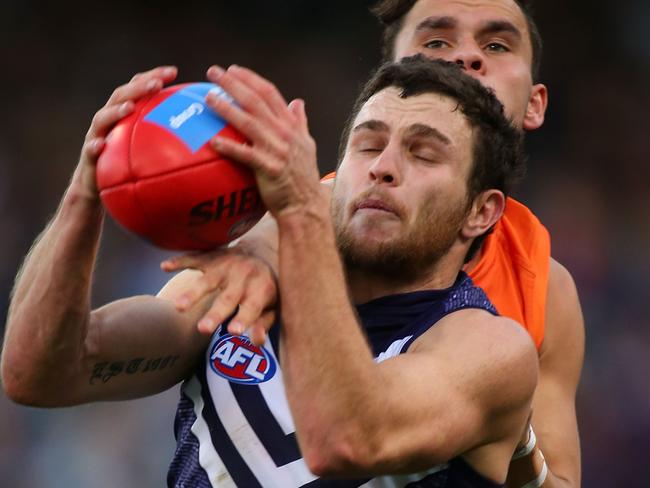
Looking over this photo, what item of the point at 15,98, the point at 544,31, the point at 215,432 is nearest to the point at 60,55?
the point at 15,98

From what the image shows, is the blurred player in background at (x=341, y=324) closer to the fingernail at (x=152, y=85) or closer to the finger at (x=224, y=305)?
the fingernail at (x=152, y=85)

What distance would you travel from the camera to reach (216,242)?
3021 mm

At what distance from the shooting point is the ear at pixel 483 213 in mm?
3928

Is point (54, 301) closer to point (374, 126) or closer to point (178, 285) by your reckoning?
point (178, 285)

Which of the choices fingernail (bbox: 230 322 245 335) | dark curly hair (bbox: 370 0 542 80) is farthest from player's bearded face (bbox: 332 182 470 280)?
dark curly hair (bbox: 370 0 542 80)

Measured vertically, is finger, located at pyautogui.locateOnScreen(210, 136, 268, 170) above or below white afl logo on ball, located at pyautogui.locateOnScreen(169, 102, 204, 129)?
below

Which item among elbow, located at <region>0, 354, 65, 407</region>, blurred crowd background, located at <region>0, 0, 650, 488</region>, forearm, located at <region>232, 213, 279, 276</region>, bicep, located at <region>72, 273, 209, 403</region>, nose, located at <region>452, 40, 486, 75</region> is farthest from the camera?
blurred crowd background, located at <region>0, 0, 650, 488</region>

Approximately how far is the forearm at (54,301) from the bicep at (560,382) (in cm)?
232

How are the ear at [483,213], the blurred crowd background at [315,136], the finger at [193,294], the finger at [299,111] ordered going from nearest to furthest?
the finger at [193,294] < the finger at [299,111] < the ear at [483,213] < the blurred crowd background at [315,136]

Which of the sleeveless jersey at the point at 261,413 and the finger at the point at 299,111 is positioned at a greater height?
the finger at the point at 299,111

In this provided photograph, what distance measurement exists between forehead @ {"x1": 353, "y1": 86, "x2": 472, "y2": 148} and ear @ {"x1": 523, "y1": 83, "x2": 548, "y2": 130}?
1.67 metres

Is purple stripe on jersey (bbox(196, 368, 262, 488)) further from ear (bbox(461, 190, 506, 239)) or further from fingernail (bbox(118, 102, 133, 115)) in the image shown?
fingernail (bbox(118, 102, 133, 115))

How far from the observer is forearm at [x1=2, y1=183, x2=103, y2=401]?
3.24 meters

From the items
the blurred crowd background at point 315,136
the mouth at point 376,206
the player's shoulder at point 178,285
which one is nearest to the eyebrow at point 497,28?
the mouth at point 376,206
